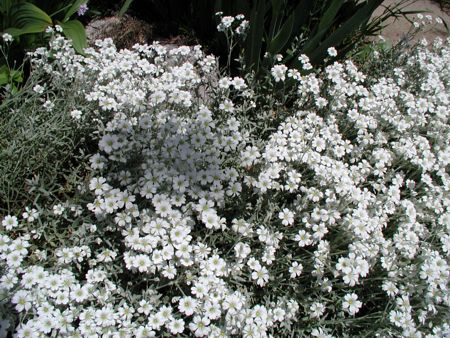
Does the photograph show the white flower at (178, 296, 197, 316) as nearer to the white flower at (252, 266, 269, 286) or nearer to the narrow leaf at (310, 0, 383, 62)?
the white flower at (252, 266, 269, 286)

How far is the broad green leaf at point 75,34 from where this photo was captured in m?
3.31

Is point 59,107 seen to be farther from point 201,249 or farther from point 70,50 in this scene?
point 201,249

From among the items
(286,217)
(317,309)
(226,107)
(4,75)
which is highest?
(226,107)

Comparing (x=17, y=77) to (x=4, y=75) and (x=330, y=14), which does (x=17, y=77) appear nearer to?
(x=4, y=75)

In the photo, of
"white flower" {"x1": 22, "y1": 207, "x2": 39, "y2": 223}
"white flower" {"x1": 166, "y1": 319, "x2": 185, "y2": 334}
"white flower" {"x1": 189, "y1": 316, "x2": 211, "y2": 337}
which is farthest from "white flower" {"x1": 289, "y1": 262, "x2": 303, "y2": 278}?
"white flower" {"x1": 22, "y1": 207, "x2": 39, "y2": 223}

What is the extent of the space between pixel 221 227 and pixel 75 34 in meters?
1.79

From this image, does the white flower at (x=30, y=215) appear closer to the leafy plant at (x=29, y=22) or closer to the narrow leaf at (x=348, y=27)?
the leafy plant at (x=29, y=22)

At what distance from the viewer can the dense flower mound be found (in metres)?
2.30

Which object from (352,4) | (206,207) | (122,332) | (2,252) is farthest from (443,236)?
(2,252)

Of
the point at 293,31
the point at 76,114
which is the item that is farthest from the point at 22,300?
the point at 293,31

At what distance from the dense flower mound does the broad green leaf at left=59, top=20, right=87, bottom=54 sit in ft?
0.32

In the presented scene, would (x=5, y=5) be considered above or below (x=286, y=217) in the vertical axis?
above

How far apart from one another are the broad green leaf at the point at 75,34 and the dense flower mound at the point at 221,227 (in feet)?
0.32

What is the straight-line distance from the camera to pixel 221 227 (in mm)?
2713
